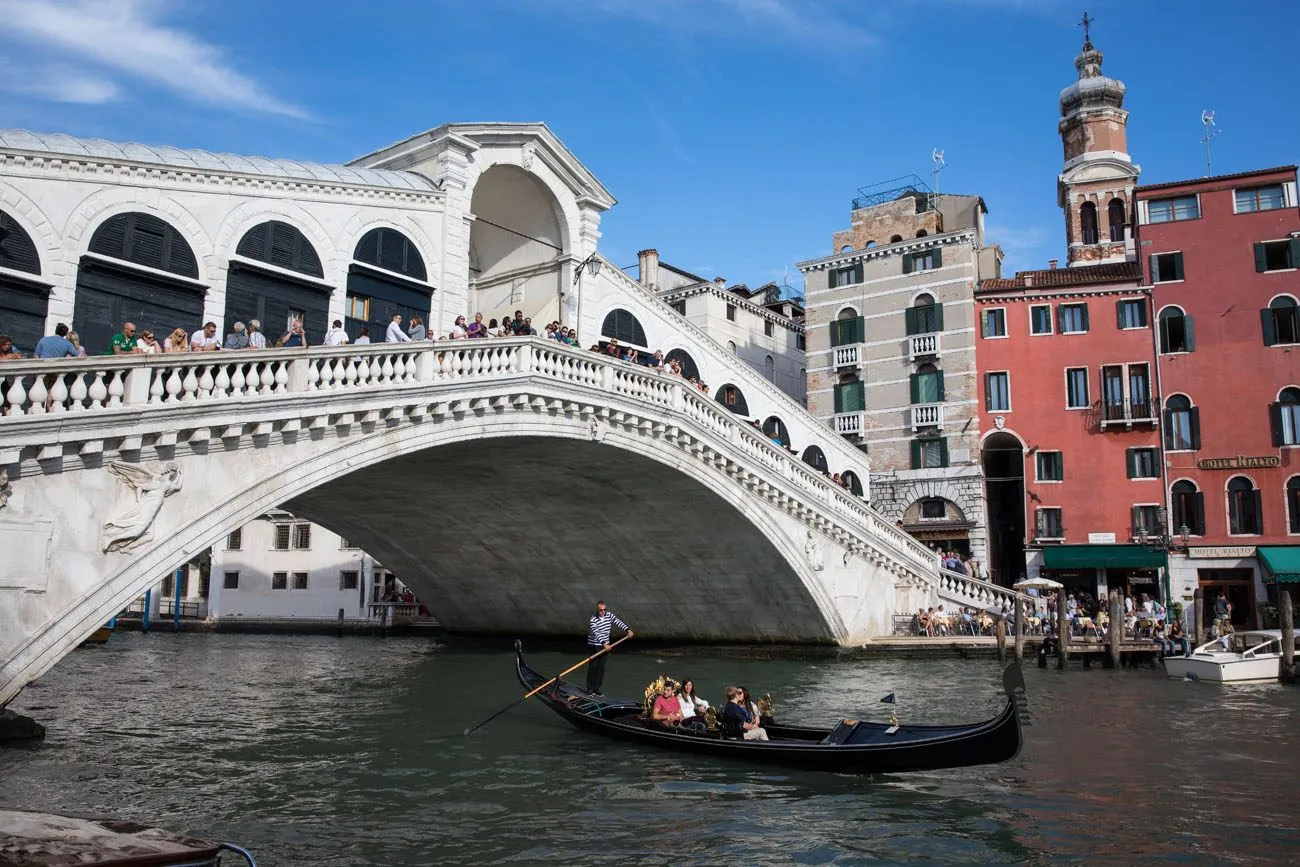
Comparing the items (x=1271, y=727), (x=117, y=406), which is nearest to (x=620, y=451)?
(x=117, y=406)

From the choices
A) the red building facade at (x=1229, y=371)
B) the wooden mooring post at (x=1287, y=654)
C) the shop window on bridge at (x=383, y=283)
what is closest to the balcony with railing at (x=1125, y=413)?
the red building facade at (x=1229, y=371)

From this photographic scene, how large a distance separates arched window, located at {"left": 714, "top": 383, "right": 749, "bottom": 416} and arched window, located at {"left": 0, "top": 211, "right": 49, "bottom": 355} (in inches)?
604

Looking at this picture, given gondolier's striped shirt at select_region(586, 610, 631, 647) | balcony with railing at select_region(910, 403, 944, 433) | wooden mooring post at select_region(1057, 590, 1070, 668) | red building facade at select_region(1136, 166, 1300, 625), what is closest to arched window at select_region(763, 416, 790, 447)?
balcony with railing at select_region(910, 403, 944, 433)

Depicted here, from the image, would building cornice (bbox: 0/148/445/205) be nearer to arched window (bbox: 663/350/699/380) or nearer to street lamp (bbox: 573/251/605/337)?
street lamp (bbox: 573/251/605/337)

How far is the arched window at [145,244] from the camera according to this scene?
42.2ft

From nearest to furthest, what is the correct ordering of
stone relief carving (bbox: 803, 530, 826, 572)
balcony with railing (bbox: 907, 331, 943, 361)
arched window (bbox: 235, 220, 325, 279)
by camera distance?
1. arched window (bbox: 235, 220, 325, 279)
2. stone relief carving (bbox: 803, 530, 826, 572)
3. balcony with railing (bbox: 907, 331, 943, 361)

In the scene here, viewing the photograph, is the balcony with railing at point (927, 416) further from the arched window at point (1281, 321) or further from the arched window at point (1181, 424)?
the arched window at point (1281, 321)

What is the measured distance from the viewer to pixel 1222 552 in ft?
80.2

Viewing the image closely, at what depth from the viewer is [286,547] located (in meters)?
35.3

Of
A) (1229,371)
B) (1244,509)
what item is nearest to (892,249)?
(1229,371)

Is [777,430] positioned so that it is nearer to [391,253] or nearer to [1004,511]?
[1004,511]

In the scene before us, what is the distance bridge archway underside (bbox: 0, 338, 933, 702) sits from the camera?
964 centimetres

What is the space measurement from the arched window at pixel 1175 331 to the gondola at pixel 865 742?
19.4 m

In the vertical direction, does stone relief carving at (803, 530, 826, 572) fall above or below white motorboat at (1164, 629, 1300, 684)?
above
